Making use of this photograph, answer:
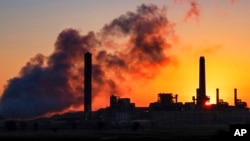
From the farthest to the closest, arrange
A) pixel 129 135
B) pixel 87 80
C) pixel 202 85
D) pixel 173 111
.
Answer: pixel 173 111
pixel 202 85
pixel 87 80
pixel 129 135

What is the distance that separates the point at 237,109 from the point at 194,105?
799 inches

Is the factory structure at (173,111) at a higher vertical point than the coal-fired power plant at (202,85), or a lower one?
lower

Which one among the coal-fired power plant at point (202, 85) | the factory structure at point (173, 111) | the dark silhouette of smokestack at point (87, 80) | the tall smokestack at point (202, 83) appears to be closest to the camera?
the dark silhouette of smokestack at point (87, 80)

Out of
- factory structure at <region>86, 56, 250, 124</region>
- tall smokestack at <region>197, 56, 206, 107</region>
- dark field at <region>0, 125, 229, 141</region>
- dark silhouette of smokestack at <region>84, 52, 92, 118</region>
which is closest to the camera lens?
dark field at <region>0, 125, 229, 141</region>

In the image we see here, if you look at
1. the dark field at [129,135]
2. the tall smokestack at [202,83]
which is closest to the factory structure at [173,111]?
the tall smokestack at [202,83]

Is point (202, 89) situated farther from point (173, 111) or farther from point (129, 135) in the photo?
point (129, 135)

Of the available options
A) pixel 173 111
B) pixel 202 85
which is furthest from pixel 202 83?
pixel 173 111

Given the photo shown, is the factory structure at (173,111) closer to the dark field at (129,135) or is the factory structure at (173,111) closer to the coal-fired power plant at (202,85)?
the coal-fired power plant at (202,85)

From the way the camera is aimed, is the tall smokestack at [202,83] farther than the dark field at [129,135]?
Yes

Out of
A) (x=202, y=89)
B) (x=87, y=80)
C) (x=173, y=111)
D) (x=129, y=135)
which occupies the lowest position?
(x=129, y=135)

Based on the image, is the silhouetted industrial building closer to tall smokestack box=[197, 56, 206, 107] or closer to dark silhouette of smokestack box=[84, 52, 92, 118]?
tall smokestack box=[197, 56, 206, 107]

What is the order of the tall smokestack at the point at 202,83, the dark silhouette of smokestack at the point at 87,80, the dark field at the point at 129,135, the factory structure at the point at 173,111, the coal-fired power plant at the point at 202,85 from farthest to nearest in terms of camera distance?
the factory structure at the point at 173,111
the coal-fired power plant at the point at 202,85
the tall smokestack at the point at 202,83
the dark silhouette of smokestack at the point at 87,80
the dark field at the point at 129,135

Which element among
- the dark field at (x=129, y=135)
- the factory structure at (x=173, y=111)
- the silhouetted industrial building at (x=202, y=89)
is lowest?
the dark field at (x=129, y=135)

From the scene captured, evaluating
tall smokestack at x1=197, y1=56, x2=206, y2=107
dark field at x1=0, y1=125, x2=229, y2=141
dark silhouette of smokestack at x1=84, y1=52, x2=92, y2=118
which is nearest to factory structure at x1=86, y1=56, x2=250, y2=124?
tall smokestack at x1=197, y1=56, x2=206, y2=107
